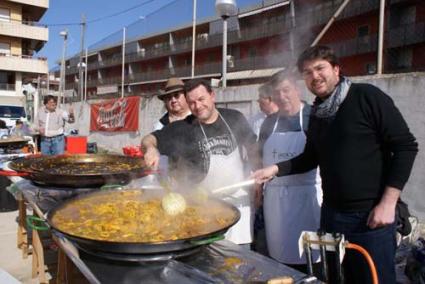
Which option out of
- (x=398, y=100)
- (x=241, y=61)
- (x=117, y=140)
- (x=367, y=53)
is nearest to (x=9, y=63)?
(x=241, y=61)

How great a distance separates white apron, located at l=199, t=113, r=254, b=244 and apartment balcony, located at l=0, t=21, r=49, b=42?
34151mm

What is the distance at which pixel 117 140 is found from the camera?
13391 millimetres

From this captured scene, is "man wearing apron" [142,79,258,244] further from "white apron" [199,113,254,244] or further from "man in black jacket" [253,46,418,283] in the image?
"man in black jacket" [253,46,418,283]

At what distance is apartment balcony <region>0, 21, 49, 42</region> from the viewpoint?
30516 millimetres

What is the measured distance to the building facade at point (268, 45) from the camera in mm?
5141

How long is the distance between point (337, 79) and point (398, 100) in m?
3.32

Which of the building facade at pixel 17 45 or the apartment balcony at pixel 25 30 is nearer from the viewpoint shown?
the apartment balcony at pixel 25 30

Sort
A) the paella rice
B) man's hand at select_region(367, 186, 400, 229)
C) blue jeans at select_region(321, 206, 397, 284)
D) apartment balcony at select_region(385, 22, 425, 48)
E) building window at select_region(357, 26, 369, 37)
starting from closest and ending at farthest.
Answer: the paella rice, man's hand at select_region(367, 186, 400, 229), blue jeans at select_region(321, 206, 397, 284), apartment balcony at select_region(385, 22, 425, 48), building window at select_region(357, 26, 369, 37)

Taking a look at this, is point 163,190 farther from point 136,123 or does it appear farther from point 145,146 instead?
point 136,123

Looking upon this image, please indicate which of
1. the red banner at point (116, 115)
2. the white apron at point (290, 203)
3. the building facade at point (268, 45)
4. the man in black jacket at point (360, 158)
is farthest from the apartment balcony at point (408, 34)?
the man in black jacket at point (360, 158)

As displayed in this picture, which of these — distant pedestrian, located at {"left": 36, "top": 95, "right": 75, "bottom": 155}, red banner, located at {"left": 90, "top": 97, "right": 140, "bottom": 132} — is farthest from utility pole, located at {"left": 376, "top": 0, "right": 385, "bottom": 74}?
red banner, located at {"left": 90, "top": 97, "right": 140, "bottom": 132}

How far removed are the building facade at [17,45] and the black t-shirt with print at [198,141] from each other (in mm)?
32904

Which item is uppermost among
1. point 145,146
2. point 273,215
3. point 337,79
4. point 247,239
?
point 337,79

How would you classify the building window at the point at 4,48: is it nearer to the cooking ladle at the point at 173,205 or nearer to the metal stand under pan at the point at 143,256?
the cooking ladle at the point at 173,205
